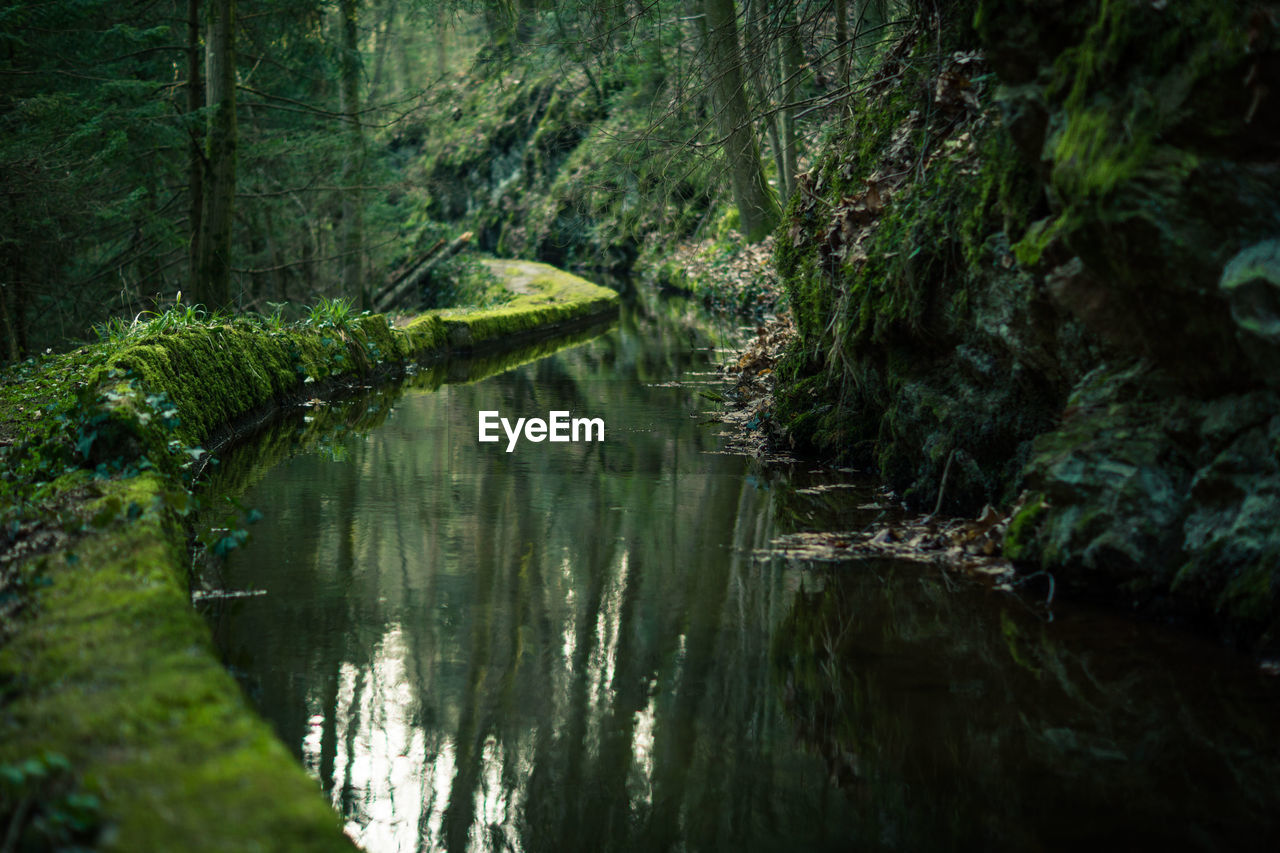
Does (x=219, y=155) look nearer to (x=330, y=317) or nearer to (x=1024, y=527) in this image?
(x=330, y=317)

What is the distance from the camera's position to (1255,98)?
3787 millimetres

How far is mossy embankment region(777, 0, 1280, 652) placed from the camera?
3973mm

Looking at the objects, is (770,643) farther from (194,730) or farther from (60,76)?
(60,76)

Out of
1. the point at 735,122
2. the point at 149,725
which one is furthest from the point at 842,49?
the point at 149,725

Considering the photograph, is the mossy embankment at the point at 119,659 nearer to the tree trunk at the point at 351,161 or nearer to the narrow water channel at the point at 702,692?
the narrow water channel at the point at 702,692

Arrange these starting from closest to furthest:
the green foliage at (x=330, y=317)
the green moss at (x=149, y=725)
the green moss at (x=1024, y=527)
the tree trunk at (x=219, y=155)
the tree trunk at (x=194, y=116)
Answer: the green moss at (x=149, y=725) < the green moss at (x=1024, y=527) < the tree trunk at (x=219, y=155) < the green foliage at (x=330, y=317) < the tree trunk at (x=194, y=116)

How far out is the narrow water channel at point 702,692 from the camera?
322 centimetres

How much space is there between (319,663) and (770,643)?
186cm

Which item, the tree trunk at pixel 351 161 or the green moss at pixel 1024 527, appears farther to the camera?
the tree trunk at pixel 351 161

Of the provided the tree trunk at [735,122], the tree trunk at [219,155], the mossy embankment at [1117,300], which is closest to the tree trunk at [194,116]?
the tree trunk at [219,155]

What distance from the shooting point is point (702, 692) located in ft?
13.4

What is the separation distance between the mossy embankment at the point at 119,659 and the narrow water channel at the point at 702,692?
25.5 inches

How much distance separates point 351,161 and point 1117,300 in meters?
16.1

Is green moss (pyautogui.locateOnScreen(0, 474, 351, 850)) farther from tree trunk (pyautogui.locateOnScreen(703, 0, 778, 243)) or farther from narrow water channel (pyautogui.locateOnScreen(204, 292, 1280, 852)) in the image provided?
tree trunk (pyautogui.locateOnScreen(703, 0, 778, 243))
